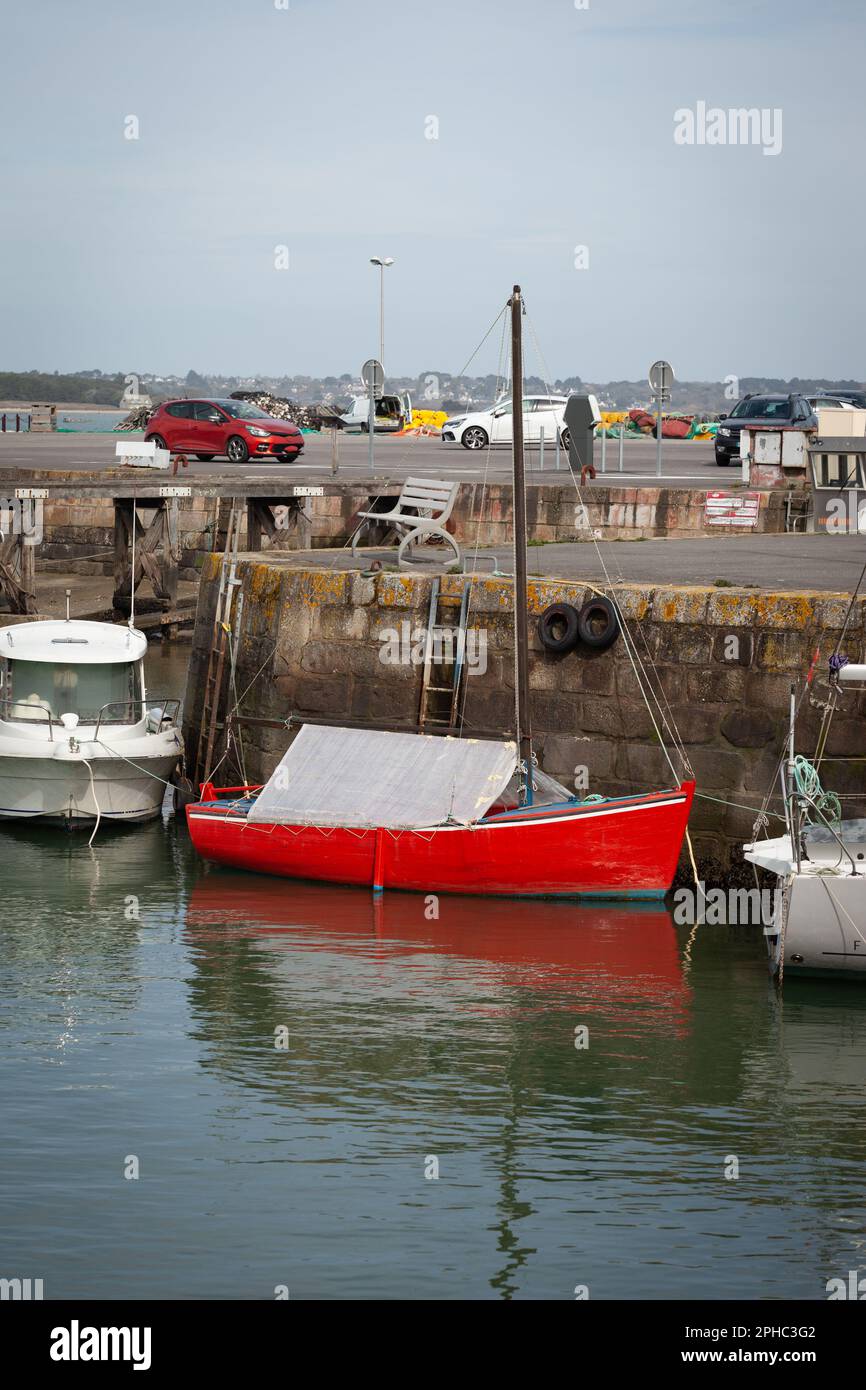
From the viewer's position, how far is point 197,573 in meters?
36.1

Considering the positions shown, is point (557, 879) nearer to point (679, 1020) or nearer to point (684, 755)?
point (684, 755)

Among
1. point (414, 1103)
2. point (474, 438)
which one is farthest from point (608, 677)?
point (474, 438)

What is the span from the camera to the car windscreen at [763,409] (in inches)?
1443

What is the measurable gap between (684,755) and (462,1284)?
24.7ft

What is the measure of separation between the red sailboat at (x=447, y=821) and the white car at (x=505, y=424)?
76.6ft

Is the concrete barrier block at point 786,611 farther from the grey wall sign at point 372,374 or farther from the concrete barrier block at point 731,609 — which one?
the grey wall sign at point 372,374

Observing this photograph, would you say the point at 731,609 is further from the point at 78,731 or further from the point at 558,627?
the point at 78,731

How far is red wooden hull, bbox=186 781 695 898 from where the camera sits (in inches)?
590

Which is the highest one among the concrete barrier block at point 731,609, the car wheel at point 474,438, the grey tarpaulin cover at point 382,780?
the car wheel at point 474,438

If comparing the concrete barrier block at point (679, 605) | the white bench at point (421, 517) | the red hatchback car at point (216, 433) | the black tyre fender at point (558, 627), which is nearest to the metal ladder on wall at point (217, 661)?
the white bench at point (421, 517)

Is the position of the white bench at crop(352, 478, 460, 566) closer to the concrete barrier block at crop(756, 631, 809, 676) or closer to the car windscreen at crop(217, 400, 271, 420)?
the concrete barrier block at crop(756, 631, 809, 676)

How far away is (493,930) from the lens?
1482 centimetres

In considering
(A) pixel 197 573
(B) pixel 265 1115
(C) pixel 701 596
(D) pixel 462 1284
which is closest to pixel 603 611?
(C) pixel 701 596

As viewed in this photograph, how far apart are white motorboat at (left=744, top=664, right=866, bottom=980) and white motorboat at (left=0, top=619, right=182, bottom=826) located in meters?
7.52
